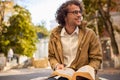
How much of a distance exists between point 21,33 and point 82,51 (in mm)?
18502

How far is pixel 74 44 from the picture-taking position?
2131mm

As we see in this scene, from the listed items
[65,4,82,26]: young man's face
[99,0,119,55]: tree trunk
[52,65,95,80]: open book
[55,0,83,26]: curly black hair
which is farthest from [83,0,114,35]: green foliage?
[52,65,95,80]: open book

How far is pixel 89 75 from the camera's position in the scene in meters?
1.87

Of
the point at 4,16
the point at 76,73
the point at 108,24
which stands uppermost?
the point at 76,73

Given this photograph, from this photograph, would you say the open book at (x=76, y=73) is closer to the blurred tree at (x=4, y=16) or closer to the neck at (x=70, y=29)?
the neck at (x=70, y=29)

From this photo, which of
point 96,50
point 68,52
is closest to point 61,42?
point 68,52

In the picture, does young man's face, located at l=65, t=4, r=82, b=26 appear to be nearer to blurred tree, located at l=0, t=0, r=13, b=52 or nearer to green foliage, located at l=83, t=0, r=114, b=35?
green foliage, located at l=83, t=0, r=114, b=35

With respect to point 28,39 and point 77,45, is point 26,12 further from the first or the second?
point 77,45

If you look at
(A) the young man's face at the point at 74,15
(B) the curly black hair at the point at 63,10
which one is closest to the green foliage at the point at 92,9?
(B) the curly black hair at the point at 63,10

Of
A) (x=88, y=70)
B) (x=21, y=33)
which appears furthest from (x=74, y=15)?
(x=21, y=33)

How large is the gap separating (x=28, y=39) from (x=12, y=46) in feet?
3.25

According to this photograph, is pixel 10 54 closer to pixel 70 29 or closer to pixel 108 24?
pixel 108 24

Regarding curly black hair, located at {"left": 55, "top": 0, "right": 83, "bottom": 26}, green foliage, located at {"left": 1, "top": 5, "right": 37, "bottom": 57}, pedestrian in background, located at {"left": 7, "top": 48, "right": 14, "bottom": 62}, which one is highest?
curly black hair, located at {"left": 55, "top": 0, "right": 83, "bottom": 26}

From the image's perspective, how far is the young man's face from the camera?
7.01 ft
